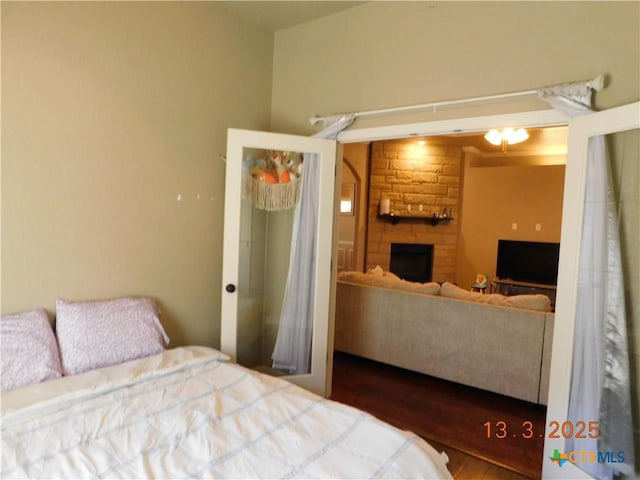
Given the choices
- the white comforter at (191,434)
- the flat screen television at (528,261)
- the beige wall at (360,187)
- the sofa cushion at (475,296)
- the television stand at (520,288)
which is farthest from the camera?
the flat screen television at (528,261)

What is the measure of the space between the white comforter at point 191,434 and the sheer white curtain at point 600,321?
40.6 inches

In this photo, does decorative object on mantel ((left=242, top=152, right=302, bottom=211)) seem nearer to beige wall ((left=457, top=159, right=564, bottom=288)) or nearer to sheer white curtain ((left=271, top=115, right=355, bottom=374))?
sheer white curtain ((left=271, top=115, right=355, bottom=374))

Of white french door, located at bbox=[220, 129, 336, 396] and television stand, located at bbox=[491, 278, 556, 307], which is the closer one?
white french door, located at bbox=[220, 129, 336, 396]

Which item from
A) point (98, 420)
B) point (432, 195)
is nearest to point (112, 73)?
point (98, 420)

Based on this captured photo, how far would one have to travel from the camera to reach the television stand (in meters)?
6.33

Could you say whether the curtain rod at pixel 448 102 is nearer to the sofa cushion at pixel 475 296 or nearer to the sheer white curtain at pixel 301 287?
the sheer white curtain at pixel 301 287

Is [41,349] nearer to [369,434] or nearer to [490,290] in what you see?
[369,434]

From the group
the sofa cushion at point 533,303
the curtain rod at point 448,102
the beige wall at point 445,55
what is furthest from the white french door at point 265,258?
the sofa cushion at point 533,303

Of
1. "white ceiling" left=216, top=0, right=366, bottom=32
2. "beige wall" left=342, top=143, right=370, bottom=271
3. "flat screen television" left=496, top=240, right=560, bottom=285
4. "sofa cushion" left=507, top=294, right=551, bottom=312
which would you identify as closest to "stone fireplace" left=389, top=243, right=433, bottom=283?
"beige wall" left=342, top=143, right=370, bottom=271

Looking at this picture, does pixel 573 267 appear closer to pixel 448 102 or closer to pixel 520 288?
pixel 448 102

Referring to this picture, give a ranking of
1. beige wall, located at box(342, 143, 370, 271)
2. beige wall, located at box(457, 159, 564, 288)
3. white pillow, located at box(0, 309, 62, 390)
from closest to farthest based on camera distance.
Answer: white pillow, located at box(0, 309, 62, 390), beige wall, located at box(342, 143, 370, 271), beige wall, located at box(457, 159, 564, 288)

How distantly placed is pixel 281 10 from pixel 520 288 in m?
5.60

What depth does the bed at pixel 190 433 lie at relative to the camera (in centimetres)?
134

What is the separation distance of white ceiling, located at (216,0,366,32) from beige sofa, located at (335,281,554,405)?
93.4 inches
